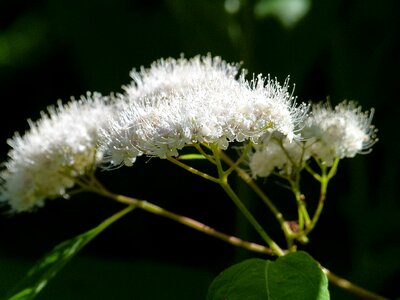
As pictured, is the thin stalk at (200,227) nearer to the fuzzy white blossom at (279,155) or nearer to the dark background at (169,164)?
the fuzzy white blossom at (279,155)

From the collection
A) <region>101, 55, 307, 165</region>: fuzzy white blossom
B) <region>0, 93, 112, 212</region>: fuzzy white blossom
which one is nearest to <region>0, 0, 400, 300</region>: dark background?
<region>0, 93, 112, 212</region>: fuzzy white blossom

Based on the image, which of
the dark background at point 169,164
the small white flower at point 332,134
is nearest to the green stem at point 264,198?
the small white flower at point 332,134

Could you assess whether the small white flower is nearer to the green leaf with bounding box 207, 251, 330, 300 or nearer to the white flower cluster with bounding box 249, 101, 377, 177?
the white flower cluster with bounding box 249, 101, 377, 177

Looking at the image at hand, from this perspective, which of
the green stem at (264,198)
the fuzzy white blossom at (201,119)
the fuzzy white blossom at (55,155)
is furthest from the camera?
the fuzzy white blossom at (55,155)

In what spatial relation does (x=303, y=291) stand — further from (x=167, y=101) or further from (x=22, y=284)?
(x=22, y=284)

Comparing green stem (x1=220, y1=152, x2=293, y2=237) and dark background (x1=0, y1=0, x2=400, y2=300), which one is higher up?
dark background (x1=0, y1=0, x2=400, y2=300)
